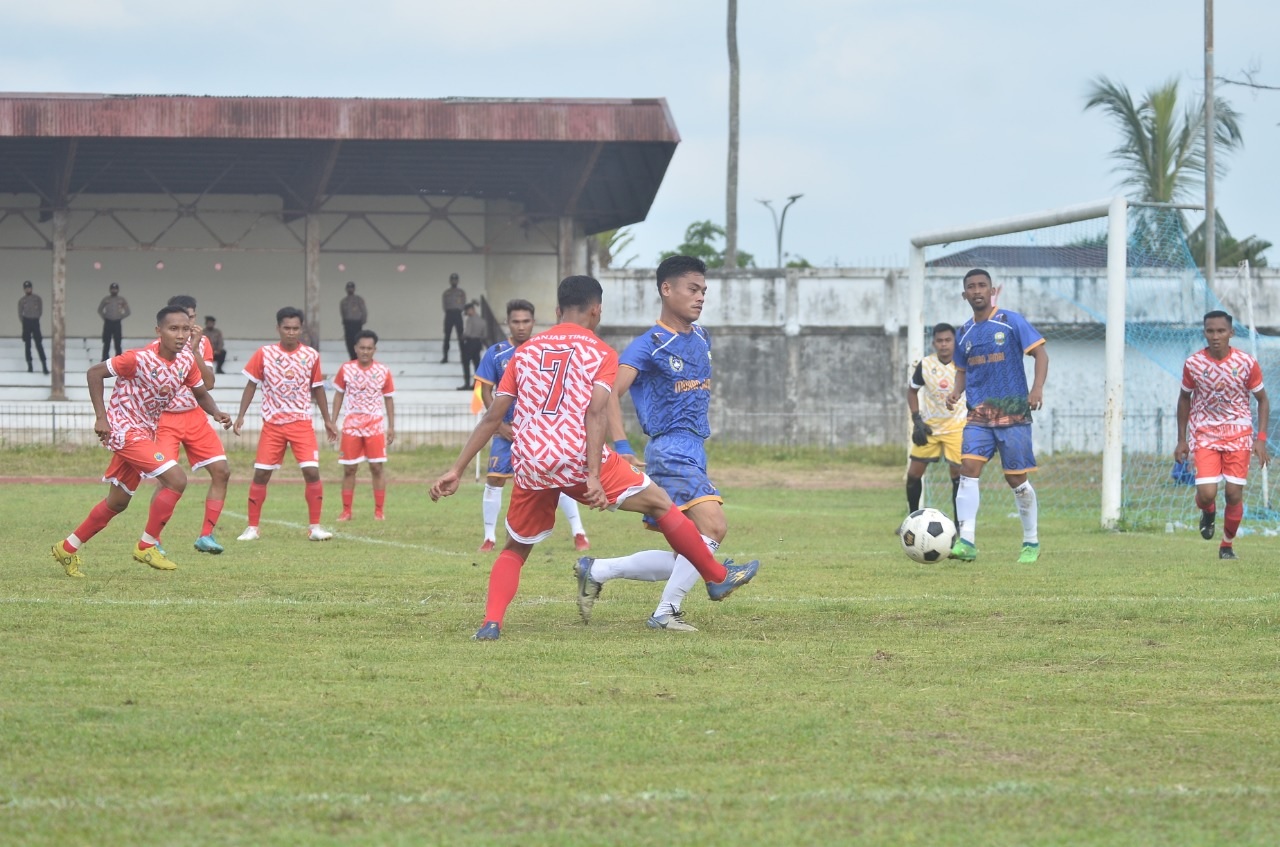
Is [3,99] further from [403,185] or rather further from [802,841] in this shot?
[802,841]

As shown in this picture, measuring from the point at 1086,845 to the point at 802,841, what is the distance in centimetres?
73

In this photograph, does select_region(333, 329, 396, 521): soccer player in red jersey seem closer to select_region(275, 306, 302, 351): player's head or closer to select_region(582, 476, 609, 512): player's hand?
select_region(275, 306, 302, 351): player's head

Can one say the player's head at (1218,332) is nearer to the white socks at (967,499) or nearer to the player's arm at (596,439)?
the white socks at (967,499)

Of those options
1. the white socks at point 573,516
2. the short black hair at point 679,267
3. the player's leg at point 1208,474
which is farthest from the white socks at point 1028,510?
the short black hair at point 679,267

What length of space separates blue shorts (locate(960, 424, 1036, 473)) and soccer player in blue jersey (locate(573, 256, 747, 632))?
16.0 feet

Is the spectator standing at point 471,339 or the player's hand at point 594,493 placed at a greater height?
the spectator standing at point 471,339

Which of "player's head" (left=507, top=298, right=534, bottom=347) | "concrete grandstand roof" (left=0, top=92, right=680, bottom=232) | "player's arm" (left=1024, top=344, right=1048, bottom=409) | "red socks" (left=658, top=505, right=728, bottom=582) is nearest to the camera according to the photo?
"red socks" (left=658, top=505, right=728, bottom=582)

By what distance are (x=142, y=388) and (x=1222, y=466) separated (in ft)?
27.8

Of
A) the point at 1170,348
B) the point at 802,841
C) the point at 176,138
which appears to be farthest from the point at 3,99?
the point at 802,841

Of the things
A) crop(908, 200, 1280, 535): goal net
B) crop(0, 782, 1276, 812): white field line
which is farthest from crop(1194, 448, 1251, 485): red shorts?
crop(0, 782, 1276, 812): white field line

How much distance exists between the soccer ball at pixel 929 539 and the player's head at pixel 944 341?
15.6ft

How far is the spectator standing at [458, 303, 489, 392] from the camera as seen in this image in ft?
104

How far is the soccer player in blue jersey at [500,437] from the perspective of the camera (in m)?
12.6

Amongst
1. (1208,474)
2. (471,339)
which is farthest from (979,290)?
(471,339)
